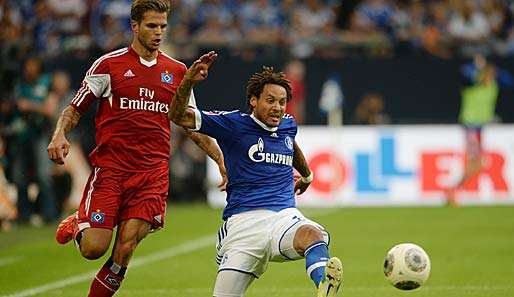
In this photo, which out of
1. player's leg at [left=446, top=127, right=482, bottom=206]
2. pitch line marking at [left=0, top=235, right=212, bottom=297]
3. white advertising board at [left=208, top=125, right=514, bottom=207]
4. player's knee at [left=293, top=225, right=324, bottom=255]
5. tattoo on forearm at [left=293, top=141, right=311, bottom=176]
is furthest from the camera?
white advertising board at [left=208, top=125, right=514, bottom=207]

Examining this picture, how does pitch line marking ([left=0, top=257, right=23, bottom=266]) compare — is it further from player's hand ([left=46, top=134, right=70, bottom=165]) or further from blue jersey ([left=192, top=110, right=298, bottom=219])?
blue jersey ([left=192, top=110, right=298, bottom=219])

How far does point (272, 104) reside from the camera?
28.3ft

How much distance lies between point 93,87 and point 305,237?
2.03 m

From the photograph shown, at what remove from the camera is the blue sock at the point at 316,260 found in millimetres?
8016

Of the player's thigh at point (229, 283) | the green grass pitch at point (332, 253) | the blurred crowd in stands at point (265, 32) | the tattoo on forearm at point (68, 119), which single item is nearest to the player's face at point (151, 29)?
the tattoo on forearm at point (68, 119)

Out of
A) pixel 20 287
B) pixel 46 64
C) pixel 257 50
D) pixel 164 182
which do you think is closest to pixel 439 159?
pixel 257 50

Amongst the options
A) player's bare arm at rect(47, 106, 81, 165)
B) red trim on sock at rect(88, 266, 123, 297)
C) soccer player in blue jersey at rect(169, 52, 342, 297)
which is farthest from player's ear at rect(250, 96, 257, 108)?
red trim on sock at rect(88, 266, 123, 297)

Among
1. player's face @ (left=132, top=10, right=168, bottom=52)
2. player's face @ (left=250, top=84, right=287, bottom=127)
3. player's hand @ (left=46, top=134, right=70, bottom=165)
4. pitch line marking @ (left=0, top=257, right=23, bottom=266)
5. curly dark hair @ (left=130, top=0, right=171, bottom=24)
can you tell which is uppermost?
curly dark hair @ (left=130, top=0, right=171, bottom=24)

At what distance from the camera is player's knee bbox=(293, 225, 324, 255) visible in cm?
820

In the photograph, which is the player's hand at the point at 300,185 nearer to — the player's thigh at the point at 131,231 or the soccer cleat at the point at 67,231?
the player's thigh at the point at 131,231

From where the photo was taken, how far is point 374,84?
25.5 meters

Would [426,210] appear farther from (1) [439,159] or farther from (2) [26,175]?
(2) [26,175]

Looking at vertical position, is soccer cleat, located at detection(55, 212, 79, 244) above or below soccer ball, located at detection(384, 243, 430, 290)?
above

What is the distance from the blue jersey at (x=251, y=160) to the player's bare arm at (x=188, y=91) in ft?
0.29
